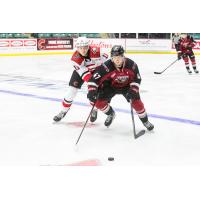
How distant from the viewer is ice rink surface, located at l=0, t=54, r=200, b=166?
3.94m

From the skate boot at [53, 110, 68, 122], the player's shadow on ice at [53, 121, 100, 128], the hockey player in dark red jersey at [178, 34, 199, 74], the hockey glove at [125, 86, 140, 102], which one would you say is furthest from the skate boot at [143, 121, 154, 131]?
the hockey player in dark red jersey at [178, 34, 199, 74]

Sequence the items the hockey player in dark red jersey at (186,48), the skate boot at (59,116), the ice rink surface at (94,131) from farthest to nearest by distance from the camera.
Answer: the hockey player in dark red jersey at (186,48)
the skate boot at (59,116)
the ice rink surface at (94,131)

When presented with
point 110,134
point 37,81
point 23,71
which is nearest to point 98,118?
point 110,134

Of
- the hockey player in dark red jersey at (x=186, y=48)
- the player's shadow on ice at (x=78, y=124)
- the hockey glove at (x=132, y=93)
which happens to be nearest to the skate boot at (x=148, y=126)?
the hockey glove at (x=132, y=93)

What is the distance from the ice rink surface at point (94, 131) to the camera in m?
3.94

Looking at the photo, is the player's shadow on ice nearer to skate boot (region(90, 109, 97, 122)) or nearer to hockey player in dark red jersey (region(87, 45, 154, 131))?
skate boot (region(90, 109, 97, 122))

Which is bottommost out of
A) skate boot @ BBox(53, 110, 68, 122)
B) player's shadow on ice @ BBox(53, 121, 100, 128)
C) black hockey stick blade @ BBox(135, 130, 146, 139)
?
player's shadow on ice @ BBox(53, 121, 100, 128)

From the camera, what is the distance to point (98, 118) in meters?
5.79

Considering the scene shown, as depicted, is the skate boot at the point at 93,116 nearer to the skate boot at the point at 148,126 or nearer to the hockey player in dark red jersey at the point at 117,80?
the hockey player in dark red jersey at the point at 117,80

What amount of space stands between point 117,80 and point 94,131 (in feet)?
2.44

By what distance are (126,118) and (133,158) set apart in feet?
6.28

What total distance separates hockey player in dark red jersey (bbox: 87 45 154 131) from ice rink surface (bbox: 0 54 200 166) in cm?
47

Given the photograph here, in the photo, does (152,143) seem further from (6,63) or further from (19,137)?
(6,63)

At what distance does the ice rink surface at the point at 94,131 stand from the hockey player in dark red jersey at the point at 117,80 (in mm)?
470
